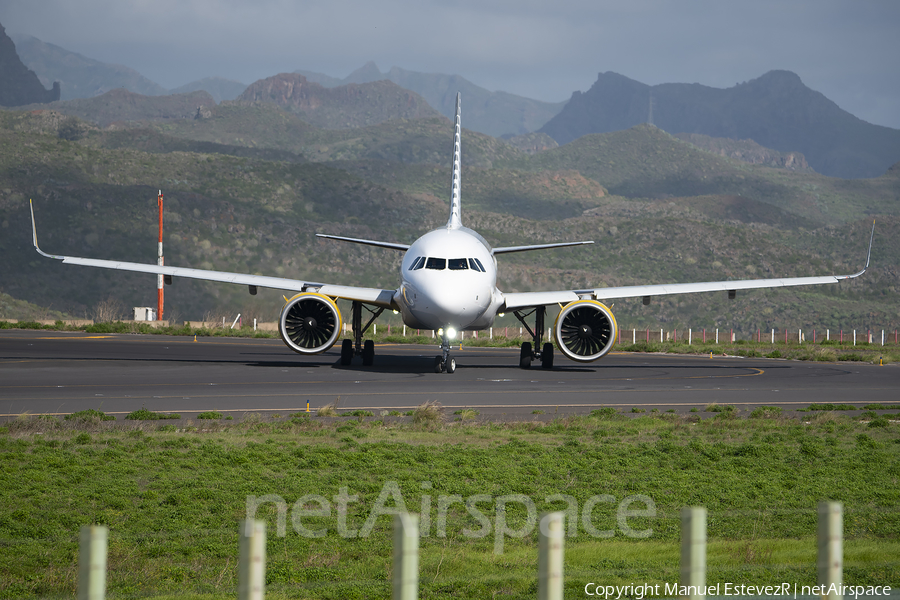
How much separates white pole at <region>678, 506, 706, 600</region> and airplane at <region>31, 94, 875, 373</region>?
24825 millimetres

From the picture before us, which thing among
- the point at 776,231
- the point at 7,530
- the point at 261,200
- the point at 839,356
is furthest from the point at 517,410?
the point at 776,231

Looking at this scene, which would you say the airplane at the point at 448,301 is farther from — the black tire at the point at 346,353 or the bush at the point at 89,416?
the bush at the point at 89,416

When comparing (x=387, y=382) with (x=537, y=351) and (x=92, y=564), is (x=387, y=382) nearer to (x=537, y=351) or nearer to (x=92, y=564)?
(x=537, y=351)

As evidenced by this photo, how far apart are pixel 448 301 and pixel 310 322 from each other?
5843 mm

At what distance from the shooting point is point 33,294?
4193 inches

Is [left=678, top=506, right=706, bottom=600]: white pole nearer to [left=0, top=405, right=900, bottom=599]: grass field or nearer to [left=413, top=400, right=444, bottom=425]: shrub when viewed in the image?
[left=0, top=405, right=900, bottom=599]: grass field

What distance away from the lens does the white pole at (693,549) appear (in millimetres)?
4590

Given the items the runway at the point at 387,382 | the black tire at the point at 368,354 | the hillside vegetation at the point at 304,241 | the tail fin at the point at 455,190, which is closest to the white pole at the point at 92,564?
the runway at the point at 387,382

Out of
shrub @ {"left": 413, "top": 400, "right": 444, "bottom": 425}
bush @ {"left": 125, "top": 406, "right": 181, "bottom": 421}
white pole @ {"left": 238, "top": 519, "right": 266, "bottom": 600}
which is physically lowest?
bush @ {"left": 125, "top": 406, "right": 181, "bottom": 421}

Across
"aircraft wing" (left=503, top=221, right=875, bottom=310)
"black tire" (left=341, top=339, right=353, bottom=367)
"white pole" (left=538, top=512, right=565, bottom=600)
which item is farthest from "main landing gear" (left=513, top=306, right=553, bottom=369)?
"white pole" (left=538, top=512, right=565, bottom=600)

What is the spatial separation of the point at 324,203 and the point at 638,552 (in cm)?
13988

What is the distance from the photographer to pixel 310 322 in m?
32.7

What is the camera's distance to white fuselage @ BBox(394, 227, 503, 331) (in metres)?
29.7

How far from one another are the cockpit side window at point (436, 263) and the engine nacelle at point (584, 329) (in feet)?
16.5
